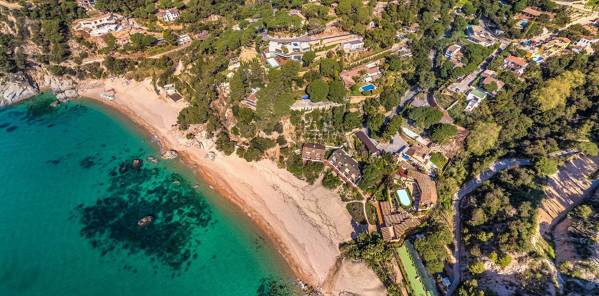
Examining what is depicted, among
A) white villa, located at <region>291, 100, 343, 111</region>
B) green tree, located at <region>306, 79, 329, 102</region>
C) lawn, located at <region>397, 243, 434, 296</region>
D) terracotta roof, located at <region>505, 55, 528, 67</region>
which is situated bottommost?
lawn, located at <region>397, 243, 434, 296</region>

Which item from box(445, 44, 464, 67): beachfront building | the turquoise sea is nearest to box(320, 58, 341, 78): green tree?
box(445, 44, 464, 67): beachfront building

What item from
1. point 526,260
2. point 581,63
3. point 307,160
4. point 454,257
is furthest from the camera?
point 581,63

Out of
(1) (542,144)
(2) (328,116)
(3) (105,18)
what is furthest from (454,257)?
(3) (105,18)

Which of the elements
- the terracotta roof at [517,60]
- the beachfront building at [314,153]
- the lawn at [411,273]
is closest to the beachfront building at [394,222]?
the lawn at [411,273]

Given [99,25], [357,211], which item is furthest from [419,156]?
[99,25]

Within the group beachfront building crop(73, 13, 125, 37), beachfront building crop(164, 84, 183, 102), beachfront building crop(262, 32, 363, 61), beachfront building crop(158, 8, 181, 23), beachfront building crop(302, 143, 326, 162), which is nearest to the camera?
beachfront building crop(302, 143, 326, 162)

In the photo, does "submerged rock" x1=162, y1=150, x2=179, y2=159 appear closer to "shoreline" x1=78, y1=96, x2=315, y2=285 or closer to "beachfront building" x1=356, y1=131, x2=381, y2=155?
"shoreline" x1=78, y1=96, x2=315, y2=285

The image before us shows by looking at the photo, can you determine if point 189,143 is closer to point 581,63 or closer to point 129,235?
point 129,235
